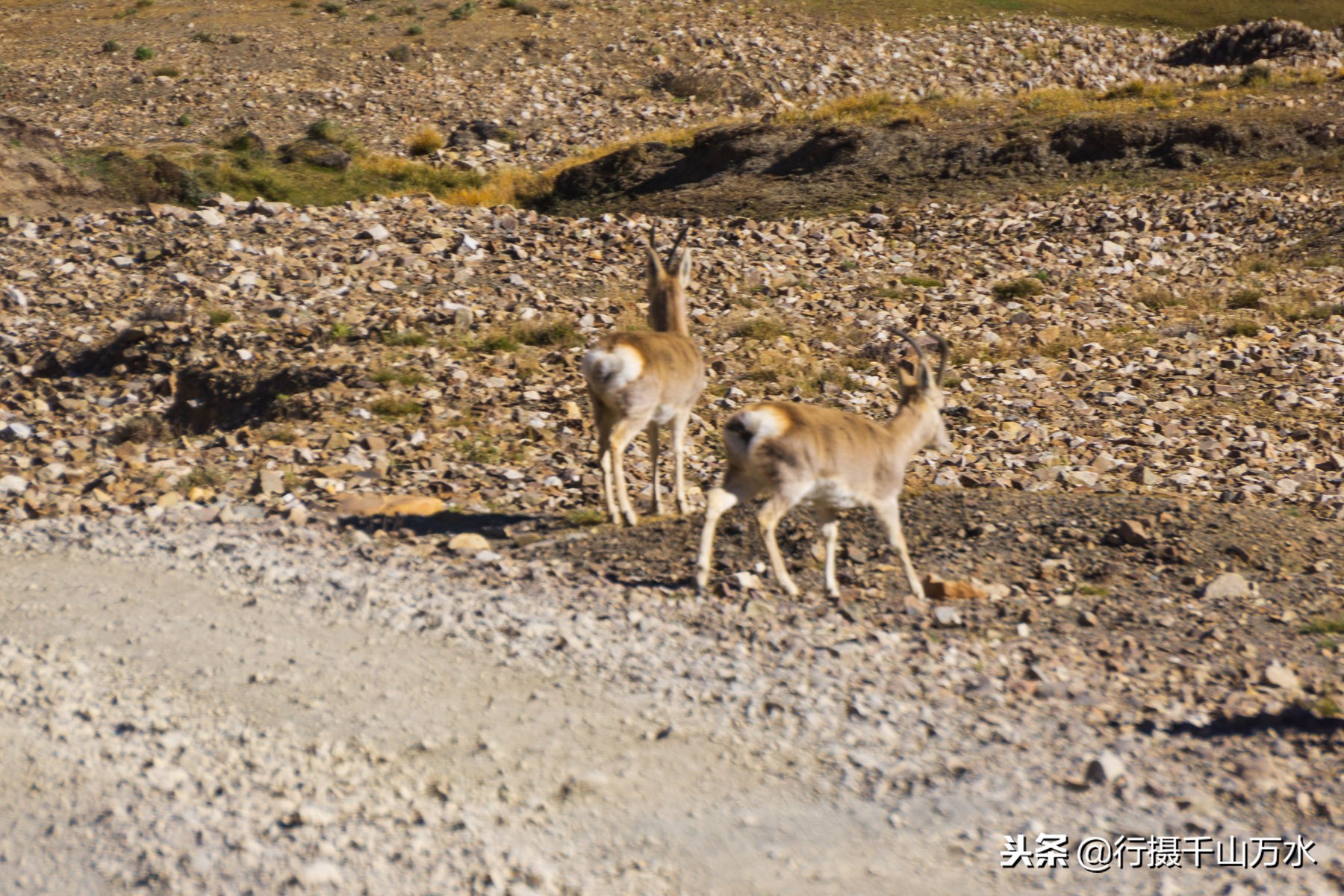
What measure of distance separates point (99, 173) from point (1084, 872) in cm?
2067

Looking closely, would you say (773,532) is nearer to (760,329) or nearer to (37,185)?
(760,329)

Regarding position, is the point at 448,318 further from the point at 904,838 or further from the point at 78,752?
the point at 904,838

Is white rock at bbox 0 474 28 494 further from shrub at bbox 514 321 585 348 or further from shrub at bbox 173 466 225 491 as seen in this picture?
shrub at bbox 514 321 585 348

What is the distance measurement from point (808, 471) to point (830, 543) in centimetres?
65

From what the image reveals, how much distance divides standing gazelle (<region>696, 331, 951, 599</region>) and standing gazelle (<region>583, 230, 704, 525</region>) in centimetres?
132

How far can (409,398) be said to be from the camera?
13.0 meters

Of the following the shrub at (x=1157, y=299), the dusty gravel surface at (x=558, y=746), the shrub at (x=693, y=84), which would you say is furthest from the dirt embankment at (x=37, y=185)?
the shrub at (x=693, y=84)

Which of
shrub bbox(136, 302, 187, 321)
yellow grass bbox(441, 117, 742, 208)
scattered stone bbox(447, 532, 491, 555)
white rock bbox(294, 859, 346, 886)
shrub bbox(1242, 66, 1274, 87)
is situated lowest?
yellow grass bbox(441, 117, 742, 208)

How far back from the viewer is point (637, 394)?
9969mm

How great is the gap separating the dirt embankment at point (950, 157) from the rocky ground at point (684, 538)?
128 millimetres

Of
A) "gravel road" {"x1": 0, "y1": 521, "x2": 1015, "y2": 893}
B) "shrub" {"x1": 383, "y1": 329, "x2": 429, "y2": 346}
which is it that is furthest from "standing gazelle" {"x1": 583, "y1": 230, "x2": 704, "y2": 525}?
"shrub" {"x1": 383, "y1": 329, "x2": 429, "y2": 346}

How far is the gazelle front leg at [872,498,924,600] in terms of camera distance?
885 cm

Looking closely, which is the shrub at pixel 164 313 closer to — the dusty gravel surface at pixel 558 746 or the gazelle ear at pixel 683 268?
the gazelle ear at pixel 683 268

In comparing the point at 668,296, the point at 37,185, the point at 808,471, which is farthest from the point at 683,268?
the point at 37,185
